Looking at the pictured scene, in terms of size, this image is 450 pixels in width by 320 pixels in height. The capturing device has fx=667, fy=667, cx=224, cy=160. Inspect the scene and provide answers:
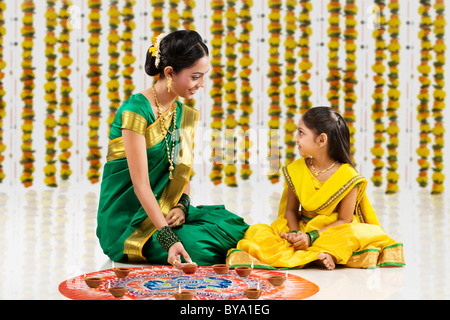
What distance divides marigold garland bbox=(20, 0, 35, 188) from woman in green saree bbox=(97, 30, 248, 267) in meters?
3.51

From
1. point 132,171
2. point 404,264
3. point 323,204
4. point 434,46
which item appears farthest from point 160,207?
point 434,46

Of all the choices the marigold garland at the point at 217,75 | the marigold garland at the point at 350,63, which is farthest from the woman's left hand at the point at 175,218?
the marigold garland at the point at 350,63

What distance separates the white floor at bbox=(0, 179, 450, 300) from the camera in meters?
3.48

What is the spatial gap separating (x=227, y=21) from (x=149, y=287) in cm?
440

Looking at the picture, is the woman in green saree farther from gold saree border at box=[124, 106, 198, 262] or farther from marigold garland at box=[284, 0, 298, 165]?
marigold garland at box=[284, 0, 298, 165]

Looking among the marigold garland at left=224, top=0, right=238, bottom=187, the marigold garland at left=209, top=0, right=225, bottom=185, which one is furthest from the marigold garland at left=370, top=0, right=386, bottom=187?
the marigold garland at left=209, top=0, right=225, bottom=185

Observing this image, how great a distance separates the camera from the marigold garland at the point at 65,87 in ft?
23.8

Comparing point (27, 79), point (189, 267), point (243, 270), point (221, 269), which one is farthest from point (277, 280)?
point (27, 79)

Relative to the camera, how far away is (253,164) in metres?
7.24

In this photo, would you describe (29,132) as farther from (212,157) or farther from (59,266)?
(59,266)

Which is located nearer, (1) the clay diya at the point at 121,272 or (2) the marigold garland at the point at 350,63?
(1) the clay diya at the point at 121,272

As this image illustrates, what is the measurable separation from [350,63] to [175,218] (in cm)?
380

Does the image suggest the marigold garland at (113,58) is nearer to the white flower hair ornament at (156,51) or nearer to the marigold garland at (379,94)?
the marigold garland at (379,94)

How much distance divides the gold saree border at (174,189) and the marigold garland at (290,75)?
312 centimetres
